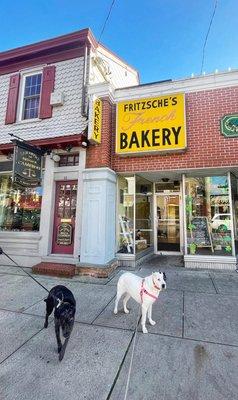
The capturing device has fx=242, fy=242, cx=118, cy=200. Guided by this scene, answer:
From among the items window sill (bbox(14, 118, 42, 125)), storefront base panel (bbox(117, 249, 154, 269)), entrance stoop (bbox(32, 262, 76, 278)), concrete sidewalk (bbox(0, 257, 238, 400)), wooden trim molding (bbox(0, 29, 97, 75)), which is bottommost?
concrete sidewalk (bbox(0, 257, 238, 400))

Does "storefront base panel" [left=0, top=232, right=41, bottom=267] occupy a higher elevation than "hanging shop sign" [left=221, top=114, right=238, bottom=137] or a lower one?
lower

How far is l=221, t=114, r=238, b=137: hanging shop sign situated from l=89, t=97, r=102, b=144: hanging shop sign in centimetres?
Result: 369

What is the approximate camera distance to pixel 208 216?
26.3 feet

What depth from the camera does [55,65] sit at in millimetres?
8727

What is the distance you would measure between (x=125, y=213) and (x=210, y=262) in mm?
3141

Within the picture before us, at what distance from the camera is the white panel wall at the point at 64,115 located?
8031mm

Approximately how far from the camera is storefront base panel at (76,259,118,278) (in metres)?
6.69

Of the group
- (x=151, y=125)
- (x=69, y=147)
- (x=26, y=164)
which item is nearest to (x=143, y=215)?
(x=151, y=125)

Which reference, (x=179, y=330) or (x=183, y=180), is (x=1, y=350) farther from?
(x=183, y=180)

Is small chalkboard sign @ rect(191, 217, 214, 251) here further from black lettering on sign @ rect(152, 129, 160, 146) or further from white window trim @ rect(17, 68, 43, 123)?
white window trim @ rect(17, 68, 43, 123)

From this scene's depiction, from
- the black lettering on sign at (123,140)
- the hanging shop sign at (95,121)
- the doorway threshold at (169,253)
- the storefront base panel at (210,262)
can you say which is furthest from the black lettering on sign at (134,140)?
A: the doorway threshold at (169,253)

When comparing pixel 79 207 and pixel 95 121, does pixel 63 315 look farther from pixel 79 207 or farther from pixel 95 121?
pixel 95 121

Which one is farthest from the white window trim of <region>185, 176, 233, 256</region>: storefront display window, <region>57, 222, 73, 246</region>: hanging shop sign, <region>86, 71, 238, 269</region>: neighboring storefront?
<region>185, 176, 233, 256</region>: storefront display window

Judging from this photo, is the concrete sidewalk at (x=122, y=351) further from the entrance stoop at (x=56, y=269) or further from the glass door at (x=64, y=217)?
the glass door at (x=64, y=217)
